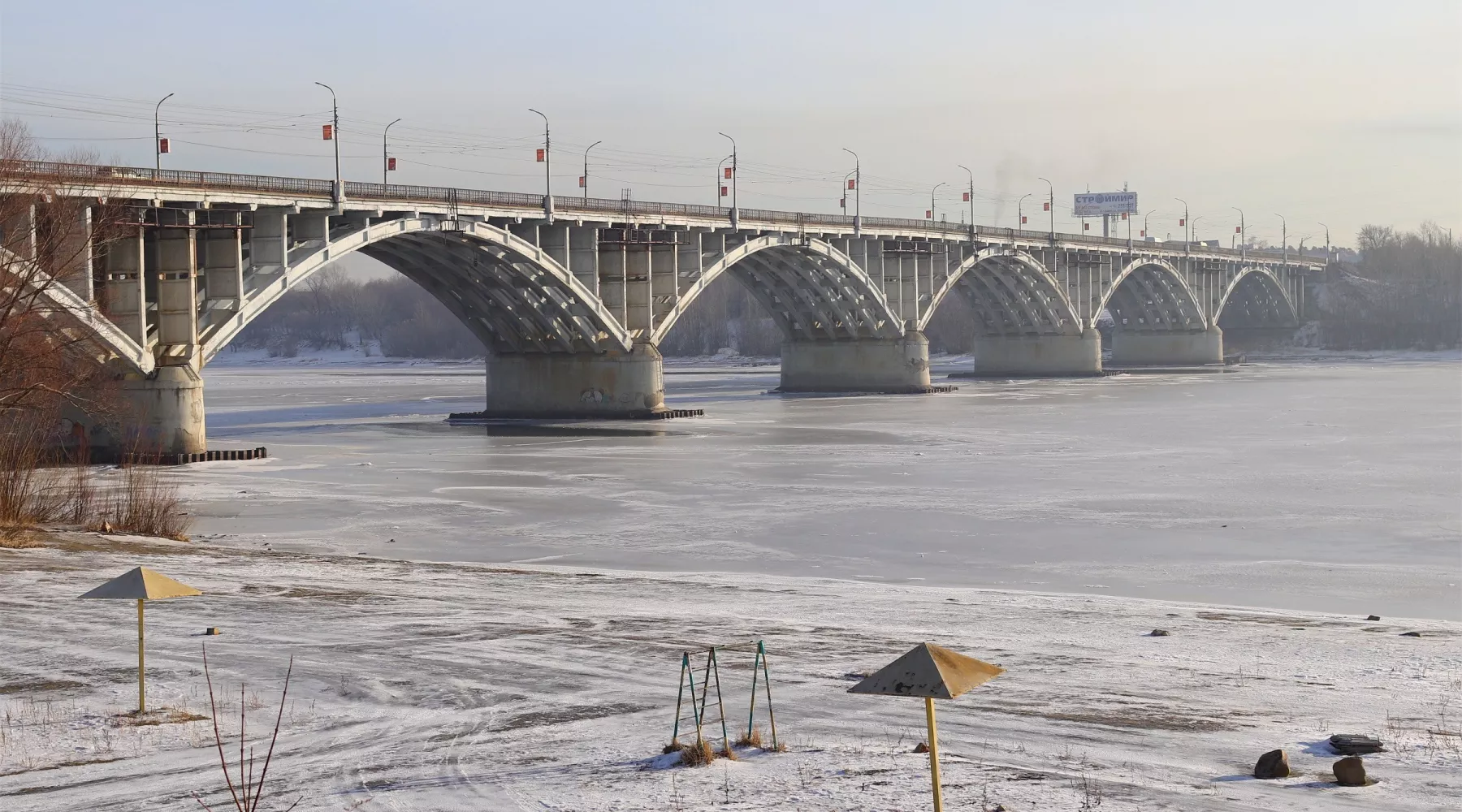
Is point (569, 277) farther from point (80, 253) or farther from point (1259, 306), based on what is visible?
point (1259, 306)

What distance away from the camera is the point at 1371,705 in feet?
41.0

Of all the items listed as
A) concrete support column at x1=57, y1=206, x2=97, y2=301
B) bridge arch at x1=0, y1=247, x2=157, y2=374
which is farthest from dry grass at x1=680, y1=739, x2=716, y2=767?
bridge arch at x1=0, y1=247, x2=157, y2=374

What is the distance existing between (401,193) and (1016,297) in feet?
211

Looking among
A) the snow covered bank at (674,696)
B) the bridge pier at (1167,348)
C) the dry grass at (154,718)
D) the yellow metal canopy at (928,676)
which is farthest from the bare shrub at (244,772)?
the bridge pier at (1167,348)

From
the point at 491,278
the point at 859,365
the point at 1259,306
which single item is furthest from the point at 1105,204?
the point at 491,278

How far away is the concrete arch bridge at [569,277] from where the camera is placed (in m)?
43.0

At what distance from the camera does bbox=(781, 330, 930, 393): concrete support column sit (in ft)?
288

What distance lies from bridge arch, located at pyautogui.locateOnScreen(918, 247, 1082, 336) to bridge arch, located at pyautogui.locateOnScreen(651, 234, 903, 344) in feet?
44.1

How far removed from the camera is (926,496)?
107 feet

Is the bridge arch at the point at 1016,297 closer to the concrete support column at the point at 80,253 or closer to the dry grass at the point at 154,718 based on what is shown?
the concrete support column at the point at 80,253

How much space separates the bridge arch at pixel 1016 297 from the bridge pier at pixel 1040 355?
1.87ft

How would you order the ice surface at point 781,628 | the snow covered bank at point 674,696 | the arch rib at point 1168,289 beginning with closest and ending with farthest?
1. the snow covered bank at point 674,696
2. the ice surface at point 781,628
3. the arch rib at point 1168,289

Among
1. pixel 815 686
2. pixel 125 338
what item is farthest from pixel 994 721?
pixel 125 338

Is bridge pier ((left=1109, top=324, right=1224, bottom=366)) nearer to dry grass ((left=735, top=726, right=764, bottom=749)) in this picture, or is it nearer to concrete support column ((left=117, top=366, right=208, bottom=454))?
concrete support column ((left=117, top=366, right=208, bottom=454))
